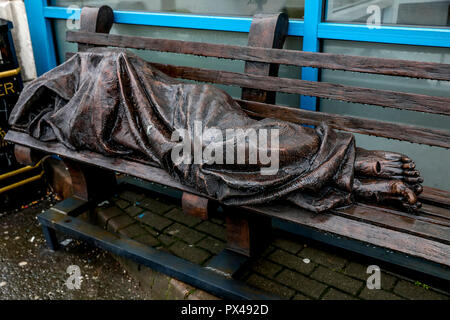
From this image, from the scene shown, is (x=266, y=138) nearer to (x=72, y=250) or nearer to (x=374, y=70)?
(x=374, y=70)

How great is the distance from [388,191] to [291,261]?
109cm

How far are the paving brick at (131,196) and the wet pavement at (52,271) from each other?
1.88 ft

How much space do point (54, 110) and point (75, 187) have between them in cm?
79

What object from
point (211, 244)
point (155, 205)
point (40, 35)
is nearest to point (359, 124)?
point (211, 244)

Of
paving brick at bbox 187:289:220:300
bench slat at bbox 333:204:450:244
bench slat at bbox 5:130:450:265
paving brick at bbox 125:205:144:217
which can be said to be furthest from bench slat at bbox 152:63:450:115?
paving brick at bbox 187:289:220:300

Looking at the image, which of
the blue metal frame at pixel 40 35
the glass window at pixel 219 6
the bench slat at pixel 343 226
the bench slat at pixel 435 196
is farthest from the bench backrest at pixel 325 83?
the blue metal frame at pixel 40 35

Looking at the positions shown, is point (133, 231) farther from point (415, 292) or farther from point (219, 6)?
point (415, 292)

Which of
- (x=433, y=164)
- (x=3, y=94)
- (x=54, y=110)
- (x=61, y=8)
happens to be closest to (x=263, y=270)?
(x=433, y=164)

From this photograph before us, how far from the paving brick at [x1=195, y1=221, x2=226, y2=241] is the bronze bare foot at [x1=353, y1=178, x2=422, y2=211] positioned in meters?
1.39

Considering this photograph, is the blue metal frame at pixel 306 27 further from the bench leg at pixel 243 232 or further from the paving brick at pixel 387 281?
the paving brick at pixel 387 281

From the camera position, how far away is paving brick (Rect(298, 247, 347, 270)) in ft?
10.4

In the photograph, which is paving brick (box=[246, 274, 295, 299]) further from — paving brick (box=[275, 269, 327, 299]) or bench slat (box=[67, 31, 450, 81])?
bench slat (box=[67, 31, 450, 81])

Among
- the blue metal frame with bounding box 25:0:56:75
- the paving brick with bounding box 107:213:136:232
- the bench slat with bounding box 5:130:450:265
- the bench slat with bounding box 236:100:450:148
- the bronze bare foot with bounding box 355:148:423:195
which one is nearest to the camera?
the bench slat with bounding box 5:130:450:265

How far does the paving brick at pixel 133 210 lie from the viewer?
12.7 ft
